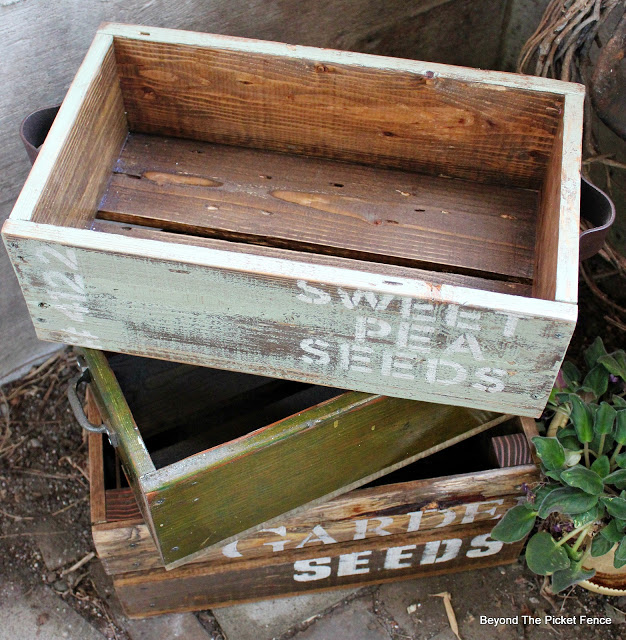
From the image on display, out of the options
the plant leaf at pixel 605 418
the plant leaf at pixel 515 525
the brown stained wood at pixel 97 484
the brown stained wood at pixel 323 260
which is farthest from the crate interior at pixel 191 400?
the plant leaf at pixel 605 418

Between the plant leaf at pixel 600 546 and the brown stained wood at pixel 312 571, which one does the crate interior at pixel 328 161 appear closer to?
the plant leaf at pixel 600 546

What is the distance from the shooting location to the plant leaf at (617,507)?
149 centimetres

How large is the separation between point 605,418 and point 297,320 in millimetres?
670

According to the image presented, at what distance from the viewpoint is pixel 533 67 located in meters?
2.26

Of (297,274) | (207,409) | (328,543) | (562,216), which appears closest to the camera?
(297,274)

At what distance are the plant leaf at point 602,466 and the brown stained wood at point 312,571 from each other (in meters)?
0.30

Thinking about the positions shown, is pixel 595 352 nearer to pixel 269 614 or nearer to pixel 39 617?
pixel 269 614

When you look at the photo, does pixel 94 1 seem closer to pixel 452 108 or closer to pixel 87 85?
pixel 87 85

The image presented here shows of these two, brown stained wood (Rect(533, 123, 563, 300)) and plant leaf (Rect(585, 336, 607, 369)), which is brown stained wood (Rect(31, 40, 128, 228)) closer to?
brown stained wood (Rect(533, 123, 563, 300))

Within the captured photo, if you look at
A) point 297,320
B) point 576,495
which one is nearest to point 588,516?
point 576,495

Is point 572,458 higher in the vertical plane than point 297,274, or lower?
lower

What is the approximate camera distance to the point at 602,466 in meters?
1.56

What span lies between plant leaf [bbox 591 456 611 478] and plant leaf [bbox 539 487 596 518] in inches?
2.3

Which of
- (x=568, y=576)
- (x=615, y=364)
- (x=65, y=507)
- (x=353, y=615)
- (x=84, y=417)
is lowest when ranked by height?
(x=353, y=615)
